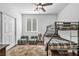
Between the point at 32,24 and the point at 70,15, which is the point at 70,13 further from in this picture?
the point at 32,24

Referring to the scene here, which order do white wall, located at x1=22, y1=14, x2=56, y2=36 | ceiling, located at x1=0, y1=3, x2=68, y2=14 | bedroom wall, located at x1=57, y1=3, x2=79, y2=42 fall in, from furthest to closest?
1. ceiling, located at x1=0, y1=3, x2=68, y2=14
2. white wall, located at x1=22, y1=14, x2=56, y2=36
3. bedroom wall, located at x1=57, y1=3, x2=79, y2=42

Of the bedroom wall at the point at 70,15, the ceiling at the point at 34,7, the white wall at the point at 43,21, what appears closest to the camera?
the bedroom wall at the point at 70,15

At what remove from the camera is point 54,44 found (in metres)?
2.67

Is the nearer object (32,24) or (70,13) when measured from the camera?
(70,13)

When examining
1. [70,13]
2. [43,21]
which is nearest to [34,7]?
[43,21]

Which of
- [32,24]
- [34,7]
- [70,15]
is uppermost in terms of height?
[34,7]

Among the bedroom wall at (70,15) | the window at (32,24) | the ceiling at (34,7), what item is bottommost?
the window at (32,24)

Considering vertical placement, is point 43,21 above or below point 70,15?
below

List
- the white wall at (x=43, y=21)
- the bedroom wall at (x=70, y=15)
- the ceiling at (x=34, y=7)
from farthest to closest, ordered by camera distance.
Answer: the ceiling at (x=34, y=7), the white wall at (x=43, y=21), the bedroom wall at (x=70, y=15)

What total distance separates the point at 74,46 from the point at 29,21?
174 centimetres

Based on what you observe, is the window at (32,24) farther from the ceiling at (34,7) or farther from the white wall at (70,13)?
the white wall at (70,13)

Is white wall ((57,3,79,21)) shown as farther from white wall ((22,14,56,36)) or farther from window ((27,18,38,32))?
window ((27,18,38,32))

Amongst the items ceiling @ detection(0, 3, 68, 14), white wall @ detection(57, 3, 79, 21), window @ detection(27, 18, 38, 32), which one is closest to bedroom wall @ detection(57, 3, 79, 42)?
white wall @ detection(57, 3, 79, 21)

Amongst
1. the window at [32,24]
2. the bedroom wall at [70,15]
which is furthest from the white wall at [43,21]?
the bedroom wall at [70,15]
